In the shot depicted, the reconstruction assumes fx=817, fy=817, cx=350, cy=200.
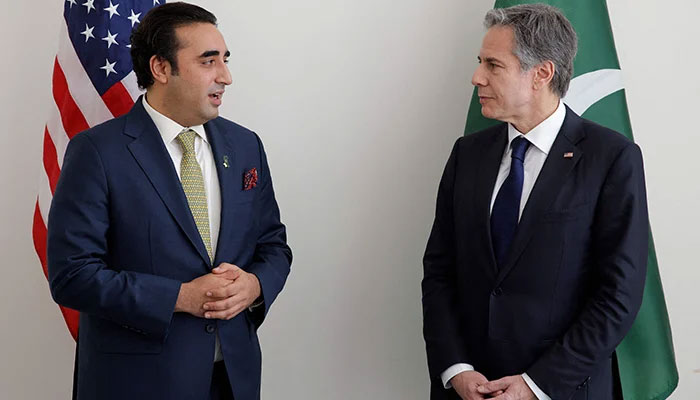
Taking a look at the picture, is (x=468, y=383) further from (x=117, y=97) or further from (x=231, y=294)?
(x=117, y=97)

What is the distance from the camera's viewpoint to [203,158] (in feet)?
7.25

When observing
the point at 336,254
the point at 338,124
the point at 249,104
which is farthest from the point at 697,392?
the point at 249,104

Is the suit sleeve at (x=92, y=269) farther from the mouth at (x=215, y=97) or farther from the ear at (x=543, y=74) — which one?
the ear at (x=543, y=74)

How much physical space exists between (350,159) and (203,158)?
860 mm

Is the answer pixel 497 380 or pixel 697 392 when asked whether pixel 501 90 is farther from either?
pixel 697 392

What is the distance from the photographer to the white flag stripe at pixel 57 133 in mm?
2643

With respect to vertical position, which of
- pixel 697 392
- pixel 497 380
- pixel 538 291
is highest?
pixel 538 291

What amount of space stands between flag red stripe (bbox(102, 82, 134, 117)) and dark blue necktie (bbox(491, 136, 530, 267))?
1.22 m

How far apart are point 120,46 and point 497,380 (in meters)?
1.52

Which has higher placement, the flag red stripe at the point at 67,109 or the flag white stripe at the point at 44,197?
the flag red stripe at the point at 67,109

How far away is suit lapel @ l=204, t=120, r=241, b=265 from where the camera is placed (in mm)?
2148

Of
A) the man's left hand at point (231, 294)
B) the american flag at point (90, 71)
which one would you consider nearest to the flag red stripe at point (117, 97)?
the american flag at point (90, 71)

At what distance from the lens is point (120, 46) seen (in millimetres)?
2555

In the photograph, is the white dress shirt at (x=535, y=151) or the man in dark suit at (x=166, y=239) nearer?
the man in dark suit at (x=166, y=239)
